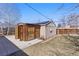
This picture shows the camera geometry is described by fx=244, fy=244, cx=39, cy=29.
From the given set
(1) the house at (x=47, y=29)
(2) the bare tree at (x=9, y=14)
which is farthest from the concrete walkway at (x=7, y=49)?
(1) the house at (x=47, y=29)

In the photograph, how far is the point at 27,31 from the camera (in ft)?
11.2

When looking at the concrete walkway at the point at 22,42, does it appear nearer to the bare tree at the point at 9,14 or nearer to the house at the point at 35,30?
the house at the point at 35,30

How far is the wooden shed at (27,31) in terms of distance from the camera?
3.38 meters

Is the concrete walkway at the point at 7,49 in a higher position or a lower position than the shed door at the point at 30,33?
lower

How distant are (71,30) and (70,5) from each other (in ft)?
1.14

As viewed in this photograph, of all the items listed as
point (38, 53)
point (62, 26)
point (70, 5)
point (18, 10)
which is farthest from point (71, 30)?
point (18, 10)

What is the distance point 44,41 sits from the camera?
3.44m

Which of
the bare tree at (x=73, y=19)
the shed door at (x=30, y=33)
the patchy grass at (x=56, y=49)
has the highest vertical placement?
the bare tree at (x=73, y=19)

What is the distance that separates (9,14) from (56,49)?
0.82 m

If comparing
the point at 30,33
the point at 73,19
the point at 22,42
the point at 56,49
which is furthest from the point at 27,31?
the point at 73,19

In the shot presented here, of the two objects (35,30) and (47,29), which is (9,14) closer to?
(35,30)

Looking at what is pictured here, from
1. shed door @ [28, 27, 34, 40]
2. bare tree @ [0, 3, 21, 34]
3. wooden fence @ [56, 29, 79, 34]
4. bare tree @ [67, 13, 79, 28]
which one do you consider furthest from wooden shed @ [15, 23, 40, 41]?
bare tree @ [67, 13, 79, 28]

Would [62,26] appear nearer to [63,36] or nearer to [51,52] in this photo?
[63,36]

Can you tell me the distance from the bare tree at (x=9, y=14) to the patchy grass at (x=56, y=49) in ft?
1.40
